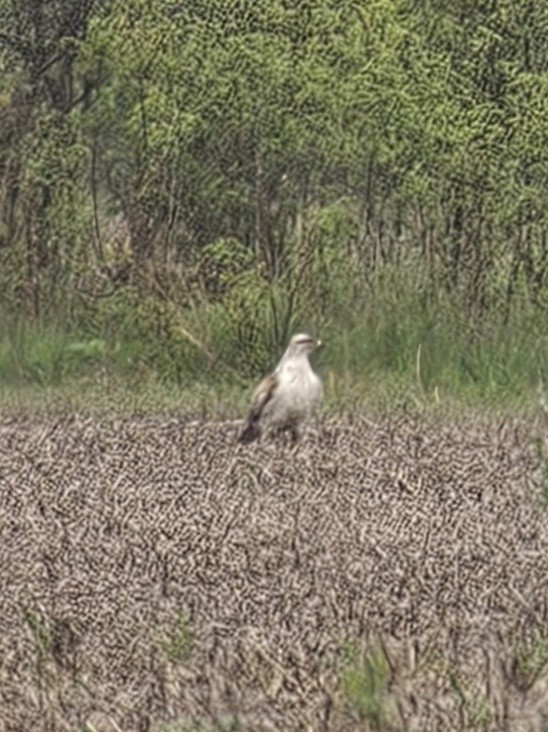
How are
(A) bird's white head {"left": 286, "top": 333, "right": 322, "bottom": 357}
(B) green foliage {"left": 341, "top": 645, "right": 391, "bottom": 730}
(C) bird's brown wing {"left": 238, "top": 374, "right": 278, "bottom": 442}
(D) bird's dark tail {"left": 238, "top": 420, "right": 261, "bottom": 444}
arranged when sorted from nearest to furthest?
(B) green foliage {"left": 341, "top": 645, "right": 391, "bottom": 730}
(D) bird's dark tail {"left": 238, "top": 420, "right": 261, "bottom": 444}
(C) bird's brown wing {"left": 238, "top": 374, "right": 278, "bottom": 442}
(A) bird's white head {"left": 286, "top": 333, "right": 322, "bottom": 357}

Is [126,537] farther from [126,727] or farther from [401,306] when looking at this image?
[401,306]

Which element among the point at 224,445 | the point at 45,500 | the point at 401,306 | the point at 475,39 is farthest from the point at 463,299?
the point at 45,500

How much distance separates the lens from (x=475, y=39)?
9844 mm

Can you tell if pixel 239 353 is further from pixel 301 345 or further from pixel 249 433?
pixel 249 433

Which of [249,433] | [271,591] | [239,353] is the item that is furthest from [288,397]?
[271,591]

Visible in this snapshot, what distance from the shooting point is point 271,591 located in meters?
3.77

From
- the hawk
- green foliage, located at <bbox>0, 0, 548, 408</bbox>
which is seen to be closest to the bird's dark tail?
the hawk

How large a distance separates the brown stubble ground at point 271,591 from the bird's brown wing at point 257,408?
140 cm

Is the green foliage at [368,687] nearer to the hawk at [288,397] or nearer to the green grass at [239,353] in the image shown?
the hawk at [288,397]

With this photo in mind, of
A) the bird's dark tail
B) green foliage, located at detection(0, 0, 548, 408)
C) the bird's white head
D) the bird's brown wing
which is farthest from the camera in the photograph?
green foliage, located at detection(0, 0, 548, 408)

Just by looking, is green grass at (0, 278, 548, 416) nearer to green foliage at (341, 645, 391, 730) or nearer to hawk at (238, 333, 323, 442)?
hawk at (238, 333, 323, 442)

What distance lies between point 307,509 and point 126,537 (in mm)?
396

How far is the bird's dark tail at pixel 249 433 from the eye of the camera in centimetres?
685

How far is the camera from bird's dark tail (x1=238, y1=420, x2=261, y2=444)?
6848 mm
